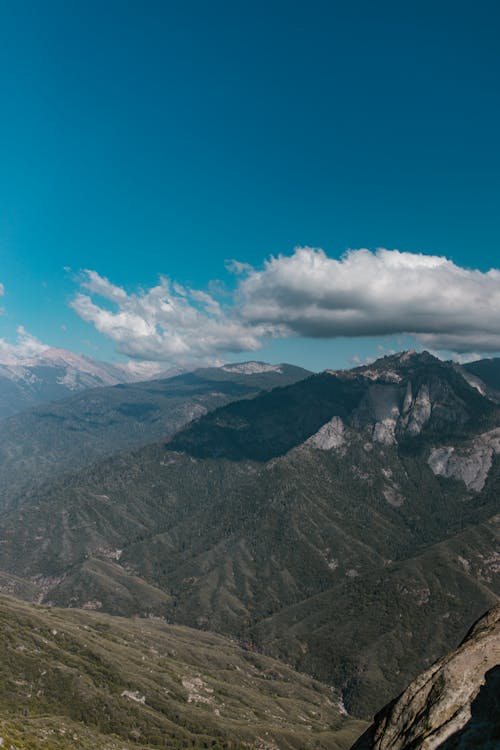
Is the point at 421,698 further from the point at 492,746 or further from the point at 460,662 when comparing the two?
the point at 492,746

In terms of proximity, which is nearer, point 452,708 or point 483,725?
point 483,725

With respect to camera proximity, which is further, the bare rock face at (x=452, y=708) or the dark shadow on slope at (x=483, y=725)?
the bare rock face at (x=452, y=708)

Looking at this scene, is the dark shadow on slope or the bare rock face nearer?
the dark shadow on slope

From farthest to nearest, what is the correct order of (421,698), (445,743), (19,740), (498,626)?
(19,740) < (498,626) < (421,698) < (445,743)

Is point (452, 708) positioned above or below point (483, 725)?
below

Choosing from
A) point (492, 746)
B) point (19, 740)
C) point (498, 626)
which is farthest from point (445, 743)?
point (19, 740)
